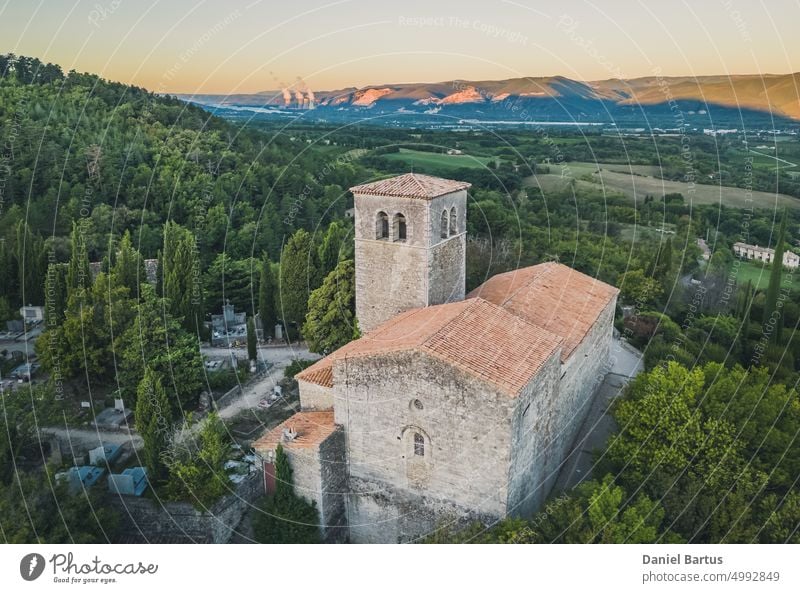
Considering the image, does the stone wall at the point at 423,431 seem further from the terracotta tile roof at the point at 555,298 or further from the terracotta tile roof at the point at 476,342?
the terracotta tile roof at the point at 555,298

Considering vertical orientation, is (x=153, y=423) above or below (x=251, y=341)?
above

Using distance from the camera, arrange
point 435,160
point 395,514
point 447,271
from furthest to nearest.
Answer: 1. point 435,160
2. point 447,271
3. point 395,514

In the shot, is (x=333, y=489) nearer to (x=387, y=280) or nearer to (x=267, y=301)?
(x=387, y=280)

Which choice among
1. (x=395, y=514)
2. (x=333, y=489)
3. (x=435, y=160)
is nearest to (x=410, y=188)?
(x=333, y=489)

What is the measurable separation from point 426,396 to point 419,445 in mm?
1642

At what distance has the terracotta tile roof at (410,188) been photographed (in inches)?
859

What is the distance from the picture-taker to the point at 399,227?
22.9 meters

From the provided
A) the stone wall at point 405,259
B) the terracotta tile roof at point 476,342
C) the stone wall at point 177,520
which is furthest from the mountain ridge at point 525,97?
the stone wall at point 177,520

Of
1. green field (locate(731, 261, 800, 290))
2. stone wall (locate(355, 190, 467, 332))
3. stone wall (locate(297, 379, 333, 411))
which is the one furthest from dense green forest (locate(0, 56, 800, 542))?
stone wall (locate(355, 190, 467, 332))

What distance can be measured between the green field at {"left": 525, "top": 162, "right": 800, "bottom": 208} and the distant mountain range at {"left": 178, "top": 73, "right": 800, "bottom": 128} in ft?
37.4

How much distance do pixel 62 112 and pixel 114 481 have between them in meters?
39.5

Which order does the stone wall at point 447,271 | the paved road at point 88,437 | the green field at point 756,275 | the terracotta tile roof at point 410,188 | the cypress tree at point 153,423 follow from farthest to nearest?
the green field at point 756,275 < the paved road at point 88,437 < the stone wall at point 447,271 < the terracotta tile roof at point 410,188 < the cypress tree at point 153,423

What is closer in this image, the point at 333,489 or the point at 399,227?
the point at 333,489

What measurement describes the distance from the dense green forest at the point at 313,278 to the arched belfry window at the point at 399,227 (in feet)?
20.1
